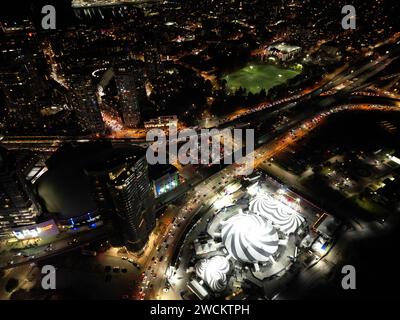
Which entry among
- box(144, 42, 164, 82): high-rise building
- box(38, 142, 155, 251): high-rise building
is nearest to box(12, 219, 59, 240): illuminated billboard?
box(38, 142, 155, 251): high-rise building

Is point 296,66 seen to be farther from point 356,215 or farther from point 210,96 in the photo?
point 356,215

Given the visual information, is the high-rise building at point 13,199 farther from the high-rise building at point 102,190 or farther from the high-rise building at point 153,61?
the high-rise building at point 153,61

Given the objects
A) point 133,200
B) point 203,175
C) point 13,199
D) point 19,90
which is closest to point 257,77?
point 203,175

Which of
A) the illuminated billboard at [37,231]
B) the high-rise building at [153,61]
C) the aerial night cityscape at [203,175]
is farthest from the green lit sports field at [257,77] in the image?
the illuminated billboard at [37,231]

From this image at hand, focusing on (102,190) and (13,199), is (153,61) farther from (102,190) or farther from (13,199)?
(13,199)

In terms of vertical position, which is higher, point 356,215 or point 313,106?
point 313,106

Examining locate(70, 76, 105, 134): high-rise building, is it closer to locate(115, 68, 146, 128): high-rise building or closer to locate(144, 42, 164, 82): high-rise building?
locate(115, 68, 146, 128): high-rise building

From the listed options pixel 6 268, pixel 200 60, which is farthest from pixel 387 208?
pixel 200 60
